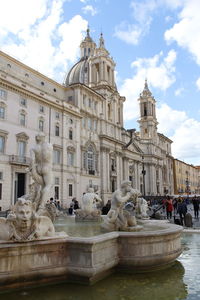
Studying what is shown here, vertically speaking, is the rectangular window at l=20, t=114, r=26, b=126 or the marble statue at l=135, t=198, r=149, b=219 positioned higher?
the rectangular window at l=20, t=114, r=26, b=126

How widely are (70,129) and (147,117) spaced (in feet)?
133

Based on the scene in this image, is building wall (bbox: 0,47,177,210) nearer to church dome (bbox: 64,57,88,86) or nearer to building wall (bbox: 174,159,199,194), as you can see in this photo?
church dome (bbox: 64,57,88,86)

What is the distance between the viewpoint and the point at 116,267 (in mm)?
5480

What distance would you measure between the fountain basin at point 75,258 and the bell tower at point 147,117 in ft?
223

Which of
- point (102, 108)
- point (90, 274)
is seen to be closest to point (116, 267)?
point (90, 274)

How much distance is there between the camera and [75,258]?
15.6 feet

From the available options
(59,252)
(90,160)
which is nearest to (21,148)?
(90,160)

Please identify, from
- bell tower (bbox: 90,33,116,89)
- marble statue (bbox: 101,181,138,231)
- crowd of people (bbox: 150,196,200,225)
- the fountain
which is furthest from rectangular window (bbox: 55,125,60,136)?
the fountain

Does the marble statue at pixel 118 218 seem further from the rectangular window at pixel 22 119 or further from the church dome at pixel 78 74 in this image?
the church dome at pixel 78 74

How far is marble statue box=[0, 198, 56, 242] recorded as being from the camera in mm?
4496

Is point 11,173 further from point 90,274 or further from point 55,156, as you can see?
point 90,274

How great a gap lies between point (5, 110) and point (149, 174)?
4765 cm

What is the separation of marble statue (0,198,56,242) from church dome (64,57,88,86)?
176 ft

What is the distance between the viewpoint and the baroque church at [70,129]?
1113 inches
